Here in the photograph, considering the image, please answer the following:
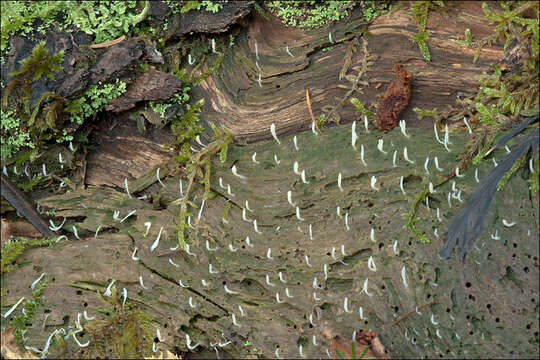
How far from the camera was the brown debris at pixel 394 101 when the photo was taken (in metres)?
3.30

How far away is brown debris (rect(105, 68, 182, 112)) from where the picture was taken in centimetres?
360

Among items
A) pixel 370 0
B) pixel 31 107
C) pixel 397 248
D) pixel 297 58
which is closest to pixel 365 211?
pixel 397 248

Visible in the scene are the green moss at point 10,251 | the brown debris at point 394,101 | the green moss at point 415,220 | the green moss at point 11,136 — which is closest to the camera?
the green moss at point 415,220

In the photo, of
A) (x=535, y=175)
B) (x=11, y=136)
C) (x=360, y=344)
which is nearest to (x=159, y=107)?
(x=11, y=136)

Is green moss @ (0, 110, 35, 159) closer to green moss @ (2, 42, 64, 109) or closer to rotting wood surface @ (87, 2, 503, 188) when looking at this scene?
green moss @ (2, 42, 64, 109)

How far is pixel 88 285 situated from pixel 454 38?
10.0 ft

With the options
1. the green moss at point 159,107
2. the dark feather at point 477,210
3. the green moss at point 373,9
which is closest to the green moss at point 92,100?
the green moss at point 159,107

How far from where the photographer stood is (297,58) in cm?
365

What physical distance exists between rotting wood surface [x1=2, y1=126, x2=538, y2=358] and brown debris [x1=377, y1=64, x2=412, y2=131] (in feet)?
0.35

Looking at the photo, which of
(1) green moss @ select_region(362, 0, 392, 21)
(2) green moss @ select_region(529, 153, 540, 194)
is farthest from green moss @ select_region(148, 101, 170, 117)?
(2) green moss @ select_region(529, 153, 540, 194)

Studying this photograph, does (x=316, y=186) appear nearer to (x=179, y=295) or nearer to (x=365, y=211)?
(x=365, y=211)

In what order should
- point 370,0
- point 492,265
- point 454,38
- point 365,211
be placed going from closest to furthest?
point 492,265 → point 365,211 → point 454,38 → point 370,0

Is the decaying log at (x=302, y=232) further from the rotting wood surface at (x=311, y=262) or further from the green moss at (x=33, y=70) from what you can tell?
the green moss at (x=33, y=70)

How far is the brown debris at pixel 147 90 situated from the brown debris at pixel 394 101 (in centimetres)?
149
